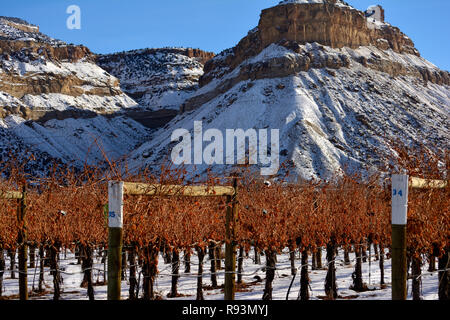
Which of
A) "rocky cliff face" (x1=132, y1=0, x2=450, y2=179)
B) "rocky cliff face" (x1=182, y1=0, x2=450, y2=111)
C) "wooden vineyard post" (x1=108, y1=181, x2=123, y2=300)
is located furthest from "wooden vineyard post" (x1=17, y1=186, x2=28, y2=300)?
"rocky cliff face" (x1=182, y1=0, x2=450, y2=111)

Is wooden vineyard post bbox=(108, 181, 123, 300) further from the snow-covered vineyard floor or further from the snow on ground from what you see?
the snow on ground

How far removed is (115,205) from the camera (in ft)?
21.5

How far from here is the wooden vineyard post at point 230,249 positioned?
9062 mm

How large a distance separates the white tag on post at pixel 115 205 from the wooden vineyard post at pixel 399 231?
145 inches

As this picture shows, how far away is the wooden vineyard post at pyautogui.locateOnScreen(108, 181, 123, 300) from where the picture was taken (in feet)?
21.4

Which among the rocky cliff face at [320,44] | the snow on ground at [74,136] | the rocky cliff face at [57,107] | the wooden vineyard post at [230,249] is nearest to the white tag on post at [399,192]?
the wooden vineyard post at [230,249]

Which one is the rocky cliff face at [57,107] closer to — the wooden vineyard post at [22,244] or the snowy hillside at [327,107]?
the snowy hillside at [327,107]

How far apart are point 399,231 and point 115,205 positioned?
3933mm

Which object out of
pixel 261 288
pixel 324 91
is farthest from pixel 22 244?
pixel 324 91

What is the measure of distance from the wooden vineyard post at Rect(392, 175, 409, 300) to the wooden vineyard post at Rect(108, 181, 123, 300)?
3710 mm

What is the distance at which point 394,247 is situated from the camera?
23.5ft

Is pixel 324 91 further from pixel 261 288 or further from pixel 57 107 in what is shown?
pixel 261 288
